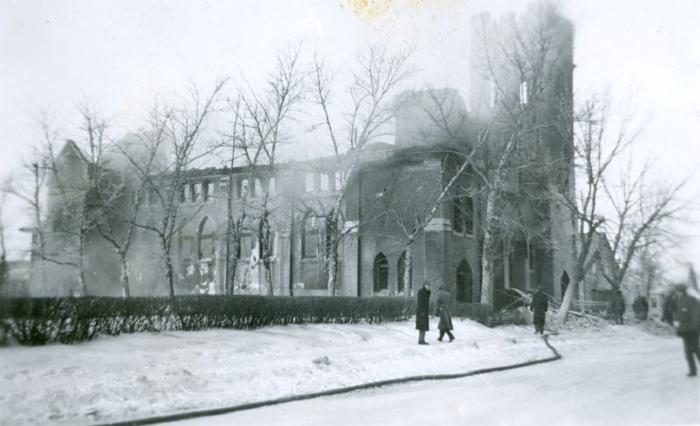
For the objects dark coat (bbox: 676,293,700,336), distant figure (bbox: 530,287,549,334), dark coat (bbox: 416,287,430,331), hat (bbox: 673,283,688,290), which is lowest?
distant figure (bbox: 530,287,549,334)

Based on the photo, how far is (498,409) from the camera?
906 centimetres

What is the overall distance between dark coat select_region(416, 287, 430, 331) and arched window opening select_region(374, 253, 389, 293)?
503 inches

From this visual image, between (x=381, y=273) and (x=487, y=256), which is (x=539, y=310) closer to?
(x=487, y=256)

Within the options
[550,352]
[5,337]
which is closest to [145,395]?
[5,337]

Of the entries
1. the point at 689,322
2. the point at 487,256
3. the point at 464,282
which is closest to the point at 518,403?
the point at 689,322

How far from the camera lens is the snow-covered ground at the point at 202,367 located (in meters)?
8.07

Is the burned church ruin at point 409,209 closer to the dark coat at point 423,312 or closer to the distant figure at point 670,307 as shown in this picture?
the dark coat at point 423,312

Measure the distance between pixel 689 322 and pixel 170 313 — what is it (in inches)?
398

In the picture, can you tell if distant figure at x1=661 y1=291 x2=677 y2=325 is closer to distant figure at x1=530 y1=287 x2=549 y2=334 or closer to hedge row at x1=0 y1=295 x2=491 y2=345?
hedge row at x1=0 y1=295 x2=491 y2=345

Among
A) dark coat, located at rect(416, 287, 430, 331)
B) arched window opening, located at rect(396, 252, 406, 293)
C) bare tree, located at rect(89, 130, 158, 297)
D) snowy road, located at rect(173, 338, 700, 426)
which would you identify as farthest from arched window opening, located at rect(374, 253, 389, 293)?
snowy road, located at rect(173, 338, 700, 426)

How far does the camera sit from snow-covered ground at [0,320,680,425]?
807cm

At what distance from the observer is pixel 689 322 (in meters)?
10.7

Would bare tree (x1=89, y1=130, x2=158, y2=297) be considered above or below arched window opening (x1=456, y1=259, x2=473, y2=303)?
above

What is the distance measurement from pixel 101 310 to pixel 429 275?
1870 cm
